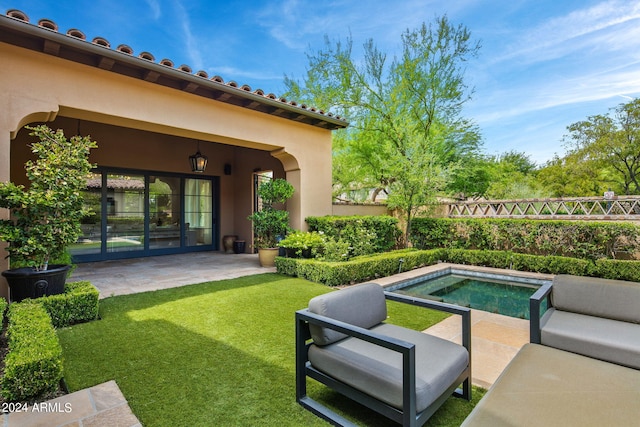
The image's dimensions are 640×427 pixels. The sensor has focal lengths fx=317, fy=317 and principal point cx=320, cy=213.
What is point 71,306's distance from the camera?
12.7 feet

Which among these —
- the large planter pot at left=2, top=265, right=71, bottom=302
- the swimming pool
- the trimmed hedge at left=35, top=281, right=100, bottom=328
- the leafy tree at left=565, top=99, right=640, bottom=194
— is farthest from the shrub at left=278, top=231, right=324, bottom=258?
the leafy tree at left=565, top=99, right=640, bottom=194

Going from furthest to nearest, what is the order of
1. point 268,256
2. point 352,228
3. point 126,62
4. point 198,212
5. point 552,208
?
point 552,208, point 198,212, point 352,228, point 268,256, point 126,62

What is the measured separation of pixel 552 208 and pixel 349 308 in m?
11.4

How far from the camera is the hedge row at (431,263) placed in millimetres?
6277

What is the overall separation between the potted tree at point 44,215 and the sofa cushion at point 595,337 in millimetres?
5435

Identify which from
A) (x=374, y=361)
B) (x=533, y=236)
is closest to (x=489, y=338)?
(x=374, y=361)

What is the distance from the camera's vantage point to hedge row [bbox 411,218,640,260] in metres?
7.45

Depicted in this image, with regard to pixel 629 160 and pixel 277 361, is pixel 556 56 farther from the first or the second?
pixel 277 361

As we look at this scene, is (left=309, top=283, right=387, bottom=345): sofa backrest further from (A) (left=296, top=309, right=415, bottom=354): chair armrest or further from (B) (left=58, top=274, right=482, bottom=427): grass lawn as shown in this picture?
(B) (left=58, top=274, right=482, bottom=427): grass lawn

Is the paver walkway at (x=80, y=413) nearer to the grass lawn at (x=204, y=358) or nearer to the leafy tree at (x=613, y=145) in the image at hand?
the grass lawn at (x=204, y=358)

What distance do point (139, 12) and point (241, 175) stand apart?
17.8 ft

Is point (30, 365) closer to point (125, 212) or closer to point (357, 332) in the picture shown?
point (357, 332)

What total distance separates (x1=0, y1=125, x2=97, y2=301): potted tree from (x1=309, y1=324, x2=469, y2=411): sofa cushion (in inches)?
146

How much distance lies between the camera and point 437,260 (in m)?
9.25
